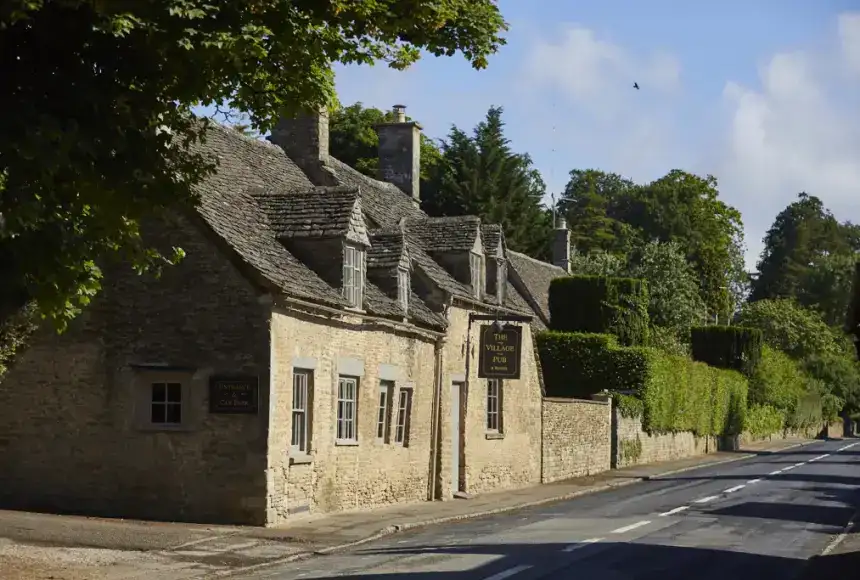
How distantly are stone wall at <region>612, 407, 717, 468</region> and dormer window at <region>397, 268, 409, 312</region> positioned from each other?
17.2 m

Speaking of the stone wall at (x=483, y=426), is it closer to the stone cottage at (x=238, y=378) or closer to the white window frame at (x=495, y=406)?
the white window frame at (x=495, y=406)

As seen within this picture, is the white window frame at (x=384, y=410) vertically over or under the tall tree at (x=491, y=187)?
under

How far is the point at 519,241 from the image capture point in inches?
2803

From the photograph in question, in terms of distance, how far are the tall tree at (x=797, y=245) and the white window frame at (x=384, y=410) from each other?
364 feet

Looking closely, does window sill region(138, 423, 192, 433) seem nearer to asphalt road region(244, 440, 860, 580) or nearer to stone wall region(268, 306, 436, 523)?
stone wall region(268, 306, 436, 523)

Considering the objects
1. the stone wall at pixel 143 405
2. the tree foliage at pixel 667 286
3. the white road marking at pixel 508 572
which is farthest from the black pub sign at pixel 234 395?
the tree foliage at pixel 667 286

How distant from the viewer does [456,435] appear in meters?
31.0

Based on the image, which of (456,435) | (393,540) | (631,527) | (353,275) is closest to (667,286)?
(456,435)

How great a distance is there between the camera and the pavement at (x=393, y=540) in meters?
15.9

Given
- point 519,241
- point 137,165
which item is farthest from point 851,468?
point 137,165

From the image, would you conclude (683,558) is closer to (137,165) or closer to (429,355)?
(137,165)

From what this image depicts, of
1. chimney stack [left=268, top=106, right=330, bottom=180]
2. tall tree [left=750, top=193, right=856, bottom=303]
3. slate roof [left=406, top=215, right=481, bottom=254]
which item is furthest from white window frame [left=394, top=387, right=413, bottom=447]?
tall tree [left=750, top=193, right=856, bottom=303]

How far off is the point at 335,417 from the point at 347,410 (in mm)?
804

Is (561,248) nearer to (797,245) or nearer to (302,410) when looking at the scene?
(302,410)
